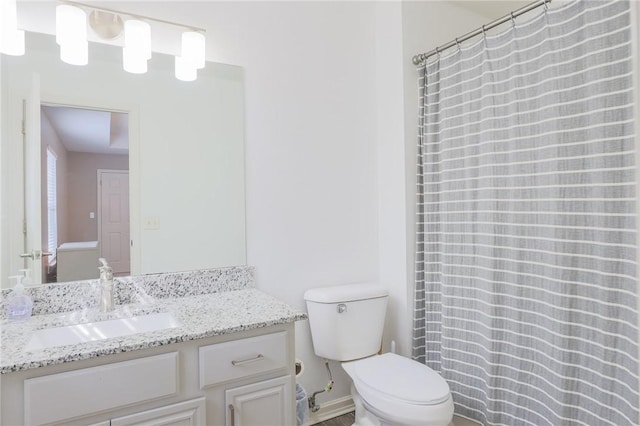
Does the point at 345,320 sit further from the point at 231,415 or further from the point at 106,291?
the point at 106,291

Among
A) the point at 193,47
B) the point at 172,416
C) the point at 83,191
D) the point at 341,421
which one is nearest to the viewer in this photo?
the point at 172,416

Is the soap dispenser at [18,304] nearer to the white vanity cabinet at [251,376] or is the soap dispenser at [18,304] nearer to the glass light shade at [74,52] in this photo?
the white vanity cabinet at [251,376]

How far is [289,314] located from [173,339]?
0.41 m

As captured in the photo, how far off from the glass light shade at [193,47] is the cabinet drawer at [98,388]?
121 centimetres

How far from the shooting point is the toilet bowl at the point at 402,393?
55.2 inches

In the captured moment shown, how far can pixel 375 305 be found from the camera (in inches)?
76.7

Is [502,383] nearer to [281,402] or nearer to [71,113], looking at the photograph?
[281,402]

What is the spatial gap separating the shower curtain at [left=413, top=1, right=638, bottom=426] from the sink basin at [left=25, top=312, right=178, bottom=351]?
52.5 inches

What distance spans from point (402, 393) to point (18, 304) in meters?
1.47

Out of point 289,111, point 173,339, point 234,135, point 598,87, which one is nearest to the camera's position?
point 173,339

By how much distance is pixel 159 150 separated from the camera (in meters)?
1.61

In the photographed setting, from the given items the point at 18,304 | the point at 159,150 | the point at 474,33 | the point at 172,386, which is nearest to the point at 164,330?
the point at 172,386

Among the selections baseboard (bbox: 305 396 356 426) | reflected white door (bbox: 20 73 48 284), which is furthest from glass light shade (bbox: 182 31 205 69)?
baseboard (bbox: 305 396 356 426)

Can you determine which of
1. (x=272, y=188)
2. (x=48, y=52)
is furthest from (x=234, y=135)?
(x=48, y=52)
